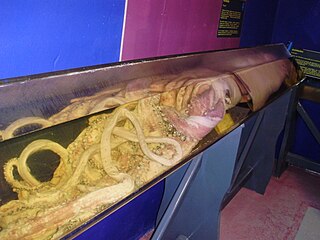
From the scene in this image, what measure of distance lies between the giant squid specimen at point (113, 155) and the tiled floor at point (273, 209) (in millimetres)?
1162

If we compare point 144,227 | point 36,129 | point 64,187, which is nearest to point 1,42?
point 36,129

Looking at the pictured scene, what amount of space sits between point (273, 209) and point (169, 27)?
1.47m

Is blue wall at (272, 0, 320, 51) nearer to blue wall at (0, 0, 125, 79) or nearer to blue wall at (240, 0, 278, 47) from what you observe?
blue wall at (240, 0, 278, 47)

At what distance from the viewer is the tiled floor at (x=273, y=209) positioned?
1.98 m

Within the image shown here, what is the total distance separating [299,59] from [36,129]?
100 inches

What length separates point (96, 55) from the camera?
3.88 ft

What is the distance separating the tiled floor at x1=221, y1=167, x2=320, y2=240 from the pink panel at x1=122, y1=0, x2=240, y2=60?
1.10 m

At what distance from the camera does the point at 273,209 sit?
2.24 meters

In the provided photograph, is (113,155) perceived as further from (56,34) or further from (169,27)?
(169,27)

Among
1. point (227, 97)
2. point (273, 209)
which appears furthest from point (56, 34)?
point (273, 209)

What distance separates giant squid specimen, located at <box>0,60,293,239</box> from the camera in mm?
591

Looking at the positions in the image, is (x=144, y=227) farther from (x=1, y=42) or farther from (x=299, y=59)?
(x=299, y=59)

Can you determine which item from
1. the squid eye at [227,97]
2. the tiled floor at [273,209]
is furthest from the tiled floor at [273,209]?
the squid eye at [227,97]

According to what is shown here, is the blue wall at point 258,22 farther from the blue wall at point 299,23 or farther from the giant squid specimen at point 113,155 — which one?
the giant squid specimen at point 113,155
